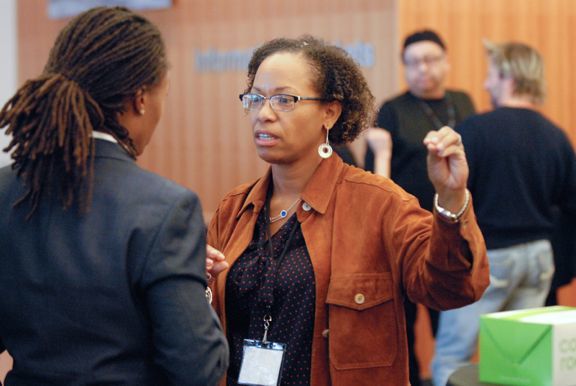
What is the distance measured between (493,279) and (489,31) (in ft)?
5.81

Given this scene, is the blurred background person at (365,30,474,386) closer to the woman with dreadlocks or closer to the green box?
the green box

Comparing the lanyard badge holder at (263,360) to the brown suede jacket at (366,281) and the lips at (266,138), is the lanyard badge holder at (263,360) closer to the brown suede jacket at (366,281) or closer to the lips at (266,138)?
the brown suede jacket at (366,281)

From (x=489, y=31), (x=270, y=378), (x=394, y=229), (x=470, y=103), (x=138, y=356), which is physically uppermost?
(x=489, y=31)

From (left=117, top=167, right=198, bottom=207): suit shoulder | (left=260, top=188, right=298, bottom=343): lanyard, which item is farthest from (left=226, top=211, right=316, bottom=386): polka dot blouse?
(left=117, top=167, right=198, bottom=207): suit shoulder

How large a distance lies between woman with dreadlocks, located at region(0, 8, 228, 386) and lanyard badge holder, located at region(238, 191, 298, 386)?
1.59 feet

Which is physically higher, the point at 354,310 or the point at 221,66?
the point at 221,66

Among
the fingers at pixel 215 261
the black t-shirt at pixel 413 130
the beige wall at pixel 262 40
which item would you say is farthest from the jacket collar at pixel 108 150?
the beige wall at pixel 262 40

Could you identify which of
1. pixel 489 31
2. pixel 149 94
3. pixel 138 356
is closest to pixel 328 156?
pixel 149 94

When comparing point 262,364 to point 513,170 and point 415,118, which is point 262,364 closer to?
point 513,170

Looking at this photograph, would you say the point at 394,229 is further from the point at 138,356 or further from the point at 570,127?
the point at 570,127

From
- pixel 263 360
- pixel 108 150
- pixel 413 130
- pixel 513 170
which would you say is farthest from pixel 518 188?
pixel 108 150

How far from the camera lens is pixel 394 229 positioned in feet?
6.58

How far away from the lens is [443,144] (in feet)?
5.73

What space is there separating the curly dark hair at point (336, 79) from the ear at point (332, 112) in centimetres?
1
